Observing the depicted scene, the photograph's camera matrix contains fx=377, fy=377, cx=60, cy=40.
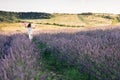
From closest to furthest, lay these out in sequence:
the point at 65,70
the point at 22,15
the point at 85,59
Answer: the point at 85,59, the point at 65,70, the point at 22,15

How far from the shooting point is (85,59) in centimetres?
601

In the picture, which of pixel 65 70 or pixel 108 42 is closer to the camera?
pixel 108 42

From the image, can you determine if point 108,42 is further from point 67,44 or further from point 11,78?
point 11,78

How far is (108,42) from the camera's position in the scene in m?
6.44

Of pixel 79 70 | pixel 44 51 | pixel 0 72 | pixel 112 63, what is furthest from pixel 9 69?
pixel 44 51

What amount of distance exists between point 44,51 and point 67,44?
2759 millimetres

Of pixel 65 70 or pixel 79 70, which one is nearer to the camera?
pixel 79 70

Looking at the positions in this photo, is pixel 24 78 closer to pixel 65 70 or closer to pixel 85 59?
pixel 85 59

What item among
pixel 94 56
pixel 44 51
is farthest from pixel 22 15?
pixel 94 56

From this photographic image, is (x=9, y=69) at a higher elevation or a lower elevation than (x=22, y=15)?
higher

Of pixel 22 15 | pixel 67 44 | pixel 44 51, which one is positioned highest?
pixel 67 44

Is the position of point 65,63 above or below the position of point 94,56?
below

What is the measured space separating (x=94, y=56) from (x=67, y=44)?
8.07 feet

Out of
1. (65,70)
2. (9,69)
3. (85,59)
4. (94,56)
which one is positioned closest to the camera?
(9,69)
